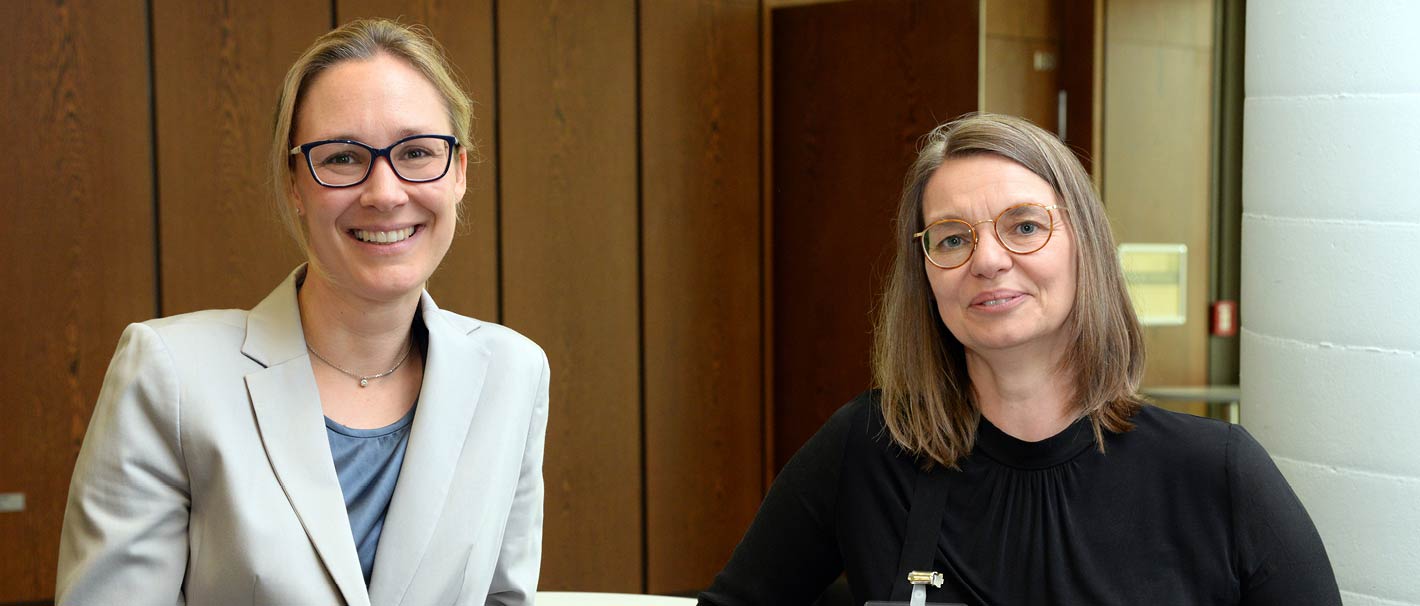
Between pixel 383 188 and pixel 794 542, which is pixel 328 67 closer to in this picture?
pixel 383 188

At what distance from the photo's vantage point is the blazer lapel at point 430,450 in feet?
5.87

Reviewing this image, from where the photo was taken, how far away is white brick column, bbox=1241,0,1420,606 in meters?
2.56

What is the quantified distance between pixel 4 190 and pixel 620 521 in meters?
2.50

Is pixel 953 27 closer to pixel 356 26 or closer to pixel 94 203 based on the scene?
pixel 94 203

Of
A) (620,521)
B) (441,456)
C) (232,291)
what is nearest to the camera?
(441,456)

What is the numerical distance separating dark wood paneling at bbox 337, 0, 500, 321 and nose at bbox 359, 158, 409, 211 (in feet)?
9.45

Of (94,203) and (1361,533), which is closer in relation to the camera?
(1361,533)

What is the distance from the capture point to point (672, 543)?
5.37 m

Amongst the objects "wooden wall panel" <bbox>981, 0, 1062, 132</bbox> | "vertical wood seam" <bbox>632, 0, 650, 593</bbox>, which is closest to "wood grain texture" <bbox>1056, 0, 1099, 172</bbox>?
"wooden wall panel" <bbox>981, 0, 1062, 132</bbox>

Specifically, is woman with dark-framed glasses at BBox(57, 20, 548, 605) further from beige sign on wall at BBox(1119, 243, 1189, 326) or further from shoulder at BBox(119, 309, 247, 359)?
beige sign on wall at BBox(1119, 243, 1189, 326)

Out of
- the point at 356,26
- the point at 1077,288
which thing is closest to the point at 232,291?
the point at 356,26

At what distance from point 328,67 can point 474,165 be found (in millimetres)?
2899

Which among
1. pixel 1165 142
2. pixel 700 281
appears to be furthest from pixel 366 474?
pixel 1165 142

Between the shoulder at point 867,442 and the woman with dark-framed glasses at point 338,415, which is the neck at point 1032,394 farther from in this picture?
the woman with dark-framed glasses at point 338,415
